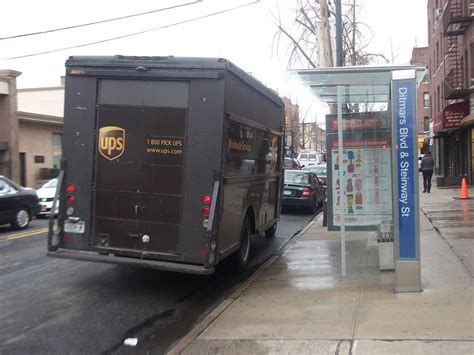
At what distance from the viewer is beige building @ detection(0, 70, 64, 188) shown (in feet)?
78.7

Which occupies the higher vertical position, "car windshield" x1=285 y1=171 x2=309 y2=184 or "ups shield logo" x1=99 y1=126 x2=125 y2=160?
"ups shield logo" x1=99 y1=126 x2=125 y2=160

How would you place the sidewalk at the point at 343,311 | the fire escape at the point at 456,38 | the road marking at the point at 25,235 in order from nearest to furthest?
the sidewalk at the point at 343,311, the road marking at the point at 25,235, the fire escape at the point at 456,38

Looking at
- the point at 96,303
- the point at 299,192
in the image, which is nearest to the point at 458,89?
the point at 299,192

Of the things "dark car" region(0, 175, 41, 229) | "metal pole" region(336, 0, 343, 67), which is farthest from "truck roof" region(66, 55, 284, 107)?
"dark car" region(0, 175, 41, 229)

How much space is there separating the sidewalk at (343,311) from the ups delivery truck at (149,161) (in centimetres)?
Result: 104

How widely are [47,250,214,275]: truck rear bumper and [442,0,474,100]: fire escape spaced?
20221mm

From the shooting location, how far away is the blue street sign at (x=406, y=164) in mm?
6176

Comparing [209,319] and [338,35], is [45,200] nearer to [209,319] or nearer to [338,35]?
[338,35]

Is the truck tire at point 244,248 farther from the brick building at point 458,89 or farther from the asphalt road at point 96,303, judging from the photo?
the brick building at point 458,89

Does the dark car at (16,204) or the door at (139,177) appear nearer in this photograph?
the door at (139,177)

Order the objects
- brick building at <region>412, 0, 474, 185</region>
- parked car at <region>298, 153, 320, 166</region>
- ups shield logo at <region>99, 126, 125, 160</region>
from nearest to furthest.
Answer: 1. ups shield logo at <region>99, 126, 125, 160</region>
2. brick building at <region>412, 0, 474, 185</region>
3. parked car at <region>298, 153, 320, 166</region>

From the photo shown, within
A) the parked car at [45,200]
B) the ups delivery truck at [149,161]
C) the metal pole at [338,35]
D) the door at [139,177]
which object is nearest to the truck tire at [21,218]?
the parked car at [45,200]

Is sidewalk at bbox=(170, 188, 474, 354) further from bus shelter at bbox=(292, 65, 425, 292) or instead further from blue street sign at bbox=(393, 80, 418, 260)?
blue street sign at bbox=(393, 80, 418, 260)

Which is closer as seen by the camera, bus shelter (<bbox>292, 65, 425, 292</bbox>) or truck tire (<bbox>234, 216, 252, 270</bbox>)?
bus shelter (<bbox>292, 65, 425, 292</bbox>)
